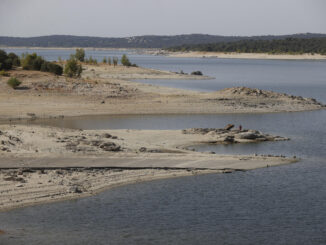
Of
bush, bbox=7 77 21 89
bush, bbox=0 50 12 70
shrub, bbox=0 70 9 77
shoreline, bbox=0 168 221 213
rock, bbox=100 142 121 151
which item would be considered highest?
bush, bbox=0 50 12 70

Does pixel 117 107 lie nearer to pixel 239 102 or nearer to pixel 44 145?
pixel 239 102

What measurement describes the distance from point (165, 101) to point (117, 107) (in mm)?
5199

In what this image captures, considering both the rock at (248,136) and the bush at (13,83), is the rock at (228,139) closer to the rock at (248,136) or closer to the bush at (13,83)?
the rock at (248,136)

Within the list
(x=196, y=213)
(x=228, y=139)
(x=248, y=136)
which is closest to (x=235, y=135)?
(x=248, y=136)

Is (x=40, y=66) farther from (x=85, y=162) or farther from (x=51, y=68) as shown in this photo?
(x=85, y=162)

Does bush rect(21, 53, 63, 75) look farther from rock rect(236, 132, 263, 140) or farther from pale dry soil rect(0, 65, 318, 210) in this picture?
rock rect(236, 132, 263, 140)

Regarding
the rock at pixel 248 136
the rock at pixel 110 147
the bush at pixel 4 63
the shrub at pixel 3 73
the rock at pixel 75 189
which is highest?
the bush at pixel 4 63

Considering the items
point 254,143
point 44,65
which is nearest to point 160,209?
point 254,143

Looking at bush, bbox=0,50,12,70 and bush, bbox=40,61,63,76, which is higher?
bush, bbox=0,50,12,70

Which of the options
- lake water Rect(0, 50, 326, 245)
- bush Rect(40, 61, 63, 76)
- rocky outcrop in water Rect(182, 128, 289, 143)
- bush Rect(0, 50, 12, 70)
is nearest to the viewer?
lake water Rect(0, 50, 326, 245)

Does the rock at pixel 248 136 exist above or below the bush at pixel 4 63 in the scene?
below

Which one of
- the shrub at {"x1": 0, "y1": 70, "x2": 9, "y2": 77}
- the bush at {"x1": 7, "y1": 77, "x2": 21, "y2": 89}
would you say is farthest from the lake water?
the shrub at {"x1": 0, "y1": 70, "x2": 9, "y2": 77}

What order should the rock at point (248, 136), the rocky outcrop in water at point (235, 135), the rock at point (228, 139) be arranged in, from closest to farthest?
1. the rock at point (228, 139)
2. the rocky outcrop in water at point (235, 135)
3. the rock at point (248, 136)

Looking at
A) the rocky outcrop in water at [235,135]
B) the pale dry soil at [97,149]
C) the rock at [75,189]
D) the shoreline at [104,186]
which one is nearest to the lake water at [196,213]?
the shoreline at [104,186]
